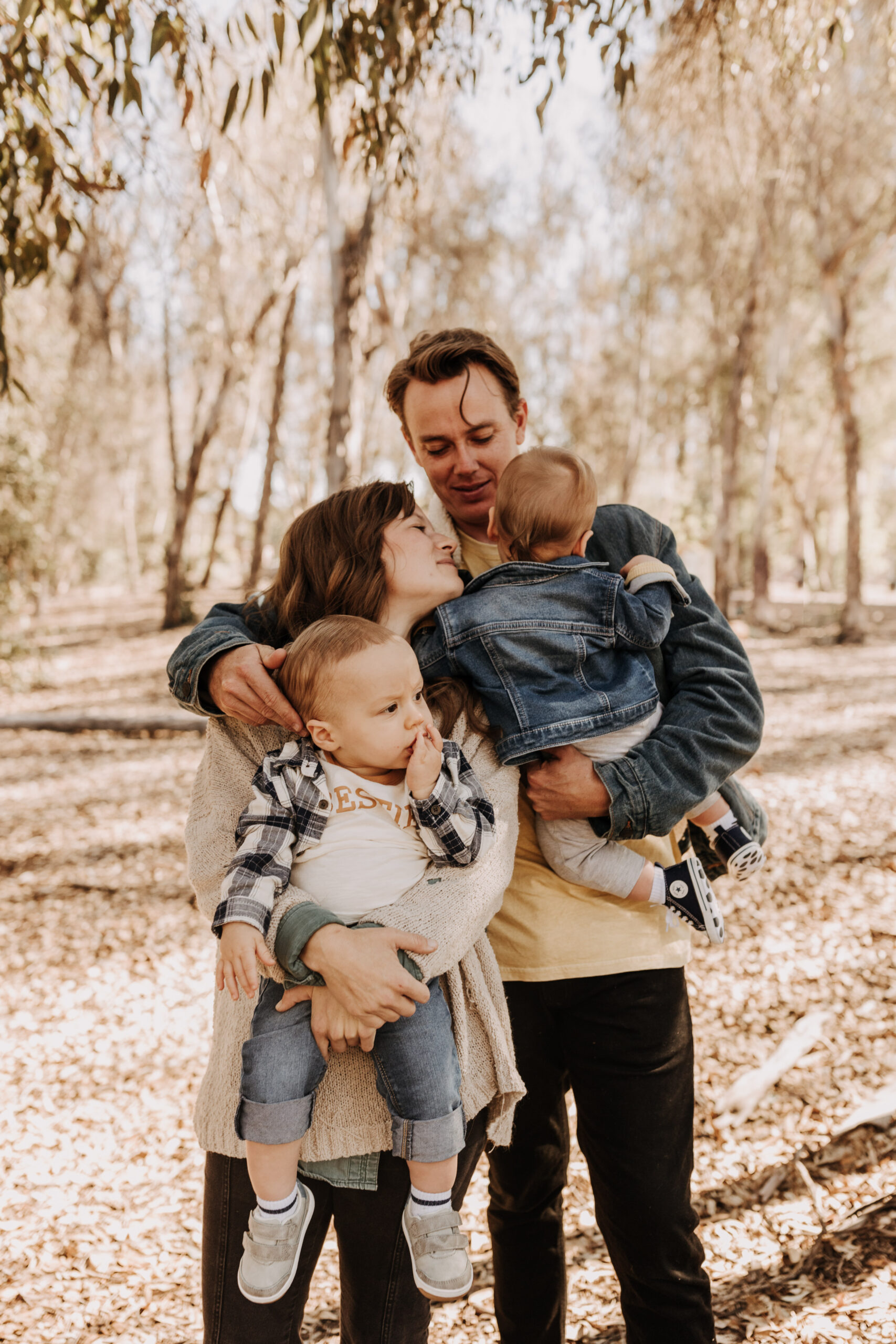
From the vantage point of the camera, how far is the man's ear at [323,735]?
1.57 meters

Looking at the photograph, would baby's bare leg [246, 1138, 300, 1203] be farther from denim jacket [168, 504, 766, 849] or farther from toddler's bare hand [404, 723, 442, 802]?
denim jacket [168, 504, 766, 849]

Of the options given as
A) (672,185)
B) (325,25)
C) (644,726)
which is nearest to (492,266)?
(672,185)

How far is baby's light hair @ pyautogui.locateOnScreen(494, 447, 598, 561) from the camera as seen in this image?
5.84 feet

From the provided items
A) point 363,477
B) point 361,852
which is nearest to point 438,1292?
point 361,852

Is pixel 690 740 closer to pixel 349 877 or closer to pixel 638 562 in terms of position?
pixel 638 562

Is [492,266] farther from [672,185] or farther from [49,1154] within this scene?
[49,1154]

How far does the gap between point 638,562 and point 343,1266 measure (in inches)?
57.0

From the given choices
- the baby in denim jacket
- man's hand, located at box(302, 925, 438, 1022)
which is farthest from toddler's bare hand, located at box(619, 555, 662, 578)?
man's hand, located at box(302, 925, 438, 1022)

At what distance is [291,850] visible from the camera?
155cm

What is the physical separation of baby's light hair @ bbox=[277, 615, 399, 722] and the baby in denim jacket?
0.21 m

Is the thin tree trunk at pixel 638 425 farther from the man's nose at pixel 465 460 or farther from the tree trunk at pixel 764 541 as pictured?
the man's nose at pixel 465 460

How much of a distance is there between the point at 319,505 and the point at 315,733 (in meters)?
0.49

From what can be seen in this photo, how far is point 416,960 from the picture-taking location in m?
1.46

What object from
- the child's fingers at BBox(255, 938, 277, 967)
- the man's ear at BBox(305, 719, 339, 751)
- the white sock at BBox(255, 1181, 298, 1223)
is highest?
the man's ear at BBox(305, 719, 339, 751)
